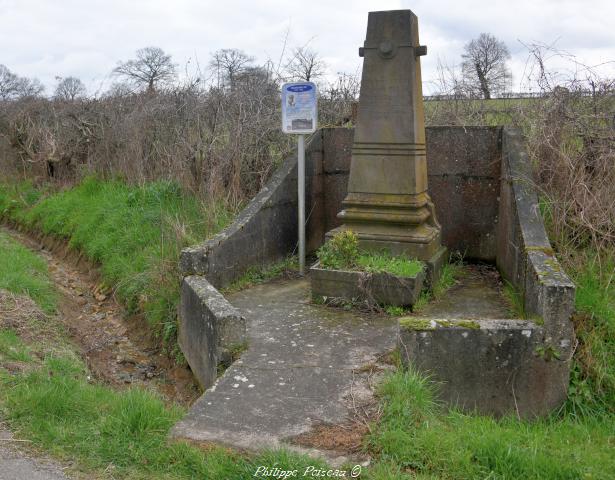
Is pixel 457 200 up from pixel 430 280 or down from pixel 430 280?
up

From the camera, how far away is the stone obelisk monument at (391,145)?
6.35 meters

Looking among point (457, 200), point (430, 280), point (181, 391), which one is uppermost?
point (457, 200)

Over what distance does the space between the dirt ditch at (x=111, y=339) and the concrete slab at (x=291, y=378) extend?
3.35ft

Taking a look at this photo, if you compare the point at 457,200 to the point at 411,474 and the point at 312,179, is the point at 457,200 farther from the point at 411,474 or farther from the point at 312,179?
the point at 411,474

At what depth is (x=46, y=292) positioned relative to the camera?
27.3ft

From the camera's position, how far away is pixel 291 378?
14.8ft

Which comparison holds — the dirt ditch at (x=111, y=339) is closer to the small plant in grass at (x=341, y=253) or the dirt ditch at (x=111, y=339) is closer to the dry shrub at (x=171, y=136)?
the small plant in grass at (x=341, y=253)

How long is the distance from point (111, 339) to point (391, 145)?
403cm

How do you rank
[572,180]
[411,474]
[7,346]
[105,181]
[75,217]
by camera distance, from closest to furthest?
[411,474]
[7,346]
[572,180]
[75,217]
[105,181]

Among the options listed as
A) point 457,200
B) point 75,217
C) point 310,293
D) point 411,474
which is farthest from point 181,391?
point 75,217

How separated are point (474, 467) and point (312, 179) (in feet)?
17.4

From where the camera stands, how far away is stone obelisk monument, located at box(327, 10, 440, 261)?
6.35m

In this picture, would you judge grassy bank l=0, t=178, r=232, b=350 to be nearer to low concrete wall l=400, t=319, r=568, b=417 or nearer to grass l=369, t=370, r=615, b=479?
low concrete wall l=400, t=319, r=568, b=417

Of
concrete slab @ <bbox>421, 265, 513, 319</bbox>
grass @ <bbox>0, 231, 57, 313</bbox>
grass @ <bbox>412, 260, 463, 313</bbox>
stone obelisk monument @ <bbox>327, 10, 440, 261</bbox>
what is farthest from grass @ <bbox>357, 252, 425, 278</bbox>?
grass @ <bbox>0, 231, 57, 313</bbox>
